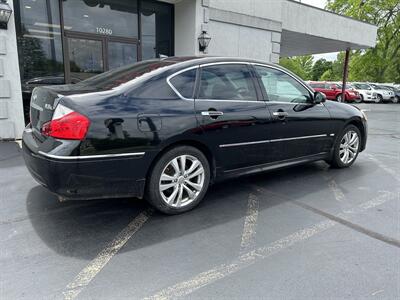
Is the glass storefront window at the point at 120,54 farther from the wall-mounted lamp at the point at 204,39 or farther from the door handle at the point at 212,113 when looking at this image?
the door handle at the point at 212,113

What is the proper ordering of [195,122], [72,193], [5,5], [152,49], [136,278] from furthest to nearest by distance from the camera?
[152,49] < [5,5] < [195,122] < [72,193] < [136,278]

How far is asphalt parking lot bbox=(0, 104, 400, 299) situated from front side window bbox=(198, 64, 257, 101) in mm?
1230

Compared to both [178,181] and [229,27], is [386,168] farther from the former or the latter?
[229,27]

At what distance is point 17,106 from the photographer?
7.02 m

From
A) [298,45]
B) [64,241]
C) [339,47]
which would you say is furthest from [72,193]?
[339,47]

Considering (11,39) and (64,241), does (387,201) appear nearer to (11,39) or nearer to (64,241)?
(64,241)

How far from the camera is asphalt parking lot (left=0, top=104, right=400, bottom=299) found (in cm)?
240

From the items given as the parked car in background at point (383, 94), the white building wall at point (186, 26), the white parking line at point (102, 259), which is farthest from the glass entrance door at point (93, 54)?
the parked car in background at point (383, 94)

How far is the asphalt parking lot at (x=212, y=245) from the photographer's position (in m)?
2.40

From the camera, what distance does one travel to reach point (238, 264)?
8.85 feet

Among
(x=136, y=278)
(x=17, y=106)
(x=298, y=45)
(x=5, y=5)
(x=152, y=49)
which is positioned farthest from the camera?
(x=298, y=45)

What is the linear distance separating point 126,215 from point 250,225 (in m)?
1.29

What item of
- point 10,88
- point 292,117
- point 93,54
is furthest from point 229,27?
point 292,117

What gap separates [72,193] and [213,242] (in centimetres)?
132
